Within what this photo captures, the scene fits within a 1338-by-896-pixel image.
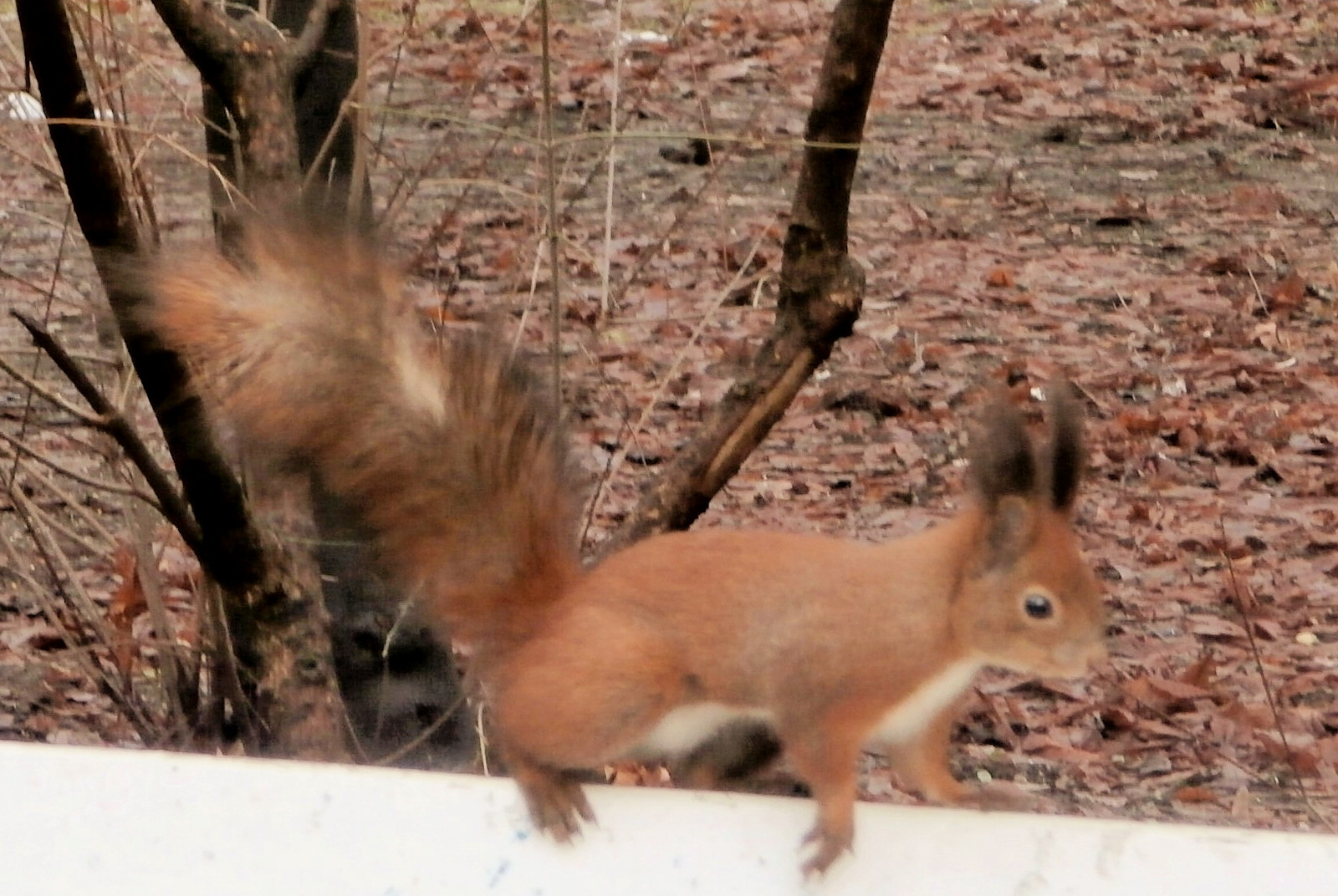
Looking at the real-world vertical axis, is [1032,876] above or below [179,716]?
above

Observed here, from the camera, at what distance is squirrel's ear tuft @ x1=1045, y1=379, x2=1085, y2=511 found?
1543 mm

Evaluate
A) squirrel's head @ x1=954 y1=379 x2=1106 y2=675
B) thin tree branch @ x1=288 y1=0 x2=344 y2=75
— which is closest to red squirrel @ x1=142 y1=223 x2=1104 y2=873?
squirrel's head @ x1=954 y1=379 x2=1106 y2=675

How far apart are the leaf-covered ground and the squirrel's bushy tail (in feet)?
0.75

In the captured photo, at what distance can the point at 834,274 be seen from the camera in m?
2.33

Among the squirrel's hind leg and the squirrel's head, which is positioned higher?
the squirrel's head

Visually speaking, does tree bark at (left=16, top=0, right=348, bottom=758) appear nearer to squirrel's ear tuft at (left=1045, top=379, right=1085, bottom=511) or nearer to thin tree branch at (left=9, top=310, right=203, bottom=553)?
thin tree branch at (left=9, top=310, right=203, bottom=553)

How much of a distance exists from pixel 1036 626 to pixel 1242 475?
2196 millimetres

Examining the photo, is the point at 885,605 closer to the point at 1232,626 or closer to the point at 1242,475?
the point at 1232,626

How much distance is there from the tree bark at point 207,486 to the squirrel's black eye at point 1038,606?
93cm

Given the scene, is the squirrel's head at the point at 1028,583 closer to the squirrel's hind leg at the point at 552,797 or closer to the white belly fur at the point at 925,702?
the white belly fur at the point at 925,702

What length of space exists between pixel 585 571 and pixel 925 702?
0.40 m

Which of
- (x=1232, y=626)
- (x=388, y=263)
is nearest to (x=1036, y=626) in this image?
(x=388, y=263)

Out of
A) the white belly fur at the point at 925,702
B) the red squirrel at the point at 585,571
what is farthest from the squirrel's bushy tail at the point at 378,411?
the white belly fur at the point at 925,702

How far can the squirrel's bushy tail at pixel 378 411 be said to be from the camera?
1.77 meters
